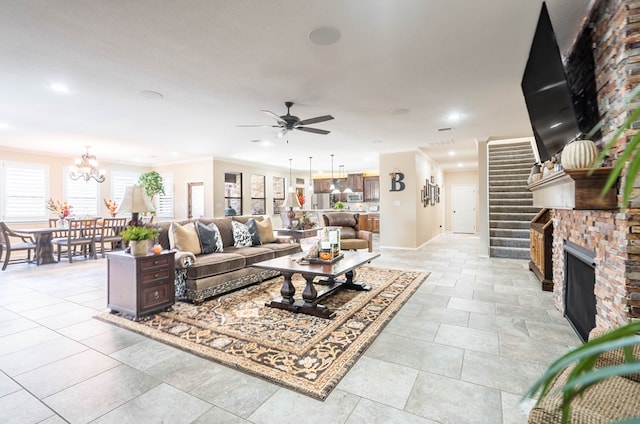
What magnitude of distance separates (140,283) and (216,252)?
1232 mm

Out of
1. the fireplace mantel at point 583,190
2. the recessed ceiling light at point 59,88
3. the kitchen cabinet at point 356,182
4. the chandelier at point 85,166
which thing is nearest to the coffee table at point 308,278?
the fireplace mantel at point 583,190

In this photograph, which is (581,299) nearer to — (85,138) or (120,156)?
(85,138)

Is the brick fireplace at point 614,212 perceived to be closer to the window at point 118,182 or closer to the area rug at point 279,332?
the area rug at point 279,332

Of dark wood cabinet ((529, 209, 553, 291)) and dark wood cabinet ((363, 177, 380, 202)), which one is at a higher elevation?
dark wood cabinet ((363, 177, 380, 202))

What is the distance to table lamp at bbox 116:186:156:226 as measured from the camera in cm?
338

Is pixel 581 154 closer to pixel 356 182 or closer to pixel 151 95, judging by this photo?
pixel 151 95

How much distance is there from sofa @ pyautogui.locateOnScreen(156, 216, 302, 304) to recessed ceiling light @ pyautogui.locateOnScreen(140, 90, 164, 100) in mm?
1641

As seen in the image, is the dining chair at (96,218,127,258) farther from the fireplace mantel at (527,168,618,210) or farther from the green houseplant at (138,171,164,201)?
the fireplace mantel at (527,168,618,210)

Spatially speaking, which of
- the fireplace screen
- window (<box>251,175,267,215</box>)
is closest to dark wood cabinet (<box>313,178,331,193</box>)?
window (<box>251,175,267,215</box>)

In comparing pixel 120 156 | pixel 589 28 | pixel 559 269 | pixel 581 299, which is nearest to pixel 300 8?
pixel 589 28

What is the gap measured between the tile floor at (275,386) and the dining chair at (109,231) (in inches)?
128

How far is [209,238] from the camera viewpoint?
4.33 metres

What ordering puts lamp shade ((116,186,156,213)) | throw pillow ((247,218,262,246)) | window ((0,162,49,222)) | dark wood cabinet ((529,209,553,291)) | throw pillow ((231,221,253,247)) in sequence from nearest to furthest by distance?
lamp shade ((116,186,156,213)) → dark wood cabinet ((529,209,553,291)) → throw pillow ((231,221,253,247)) → throw pillow ((247,218,262,246)) → window ((0,162,49,222))

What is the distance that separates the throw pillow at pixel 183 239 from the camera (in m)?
3.91
